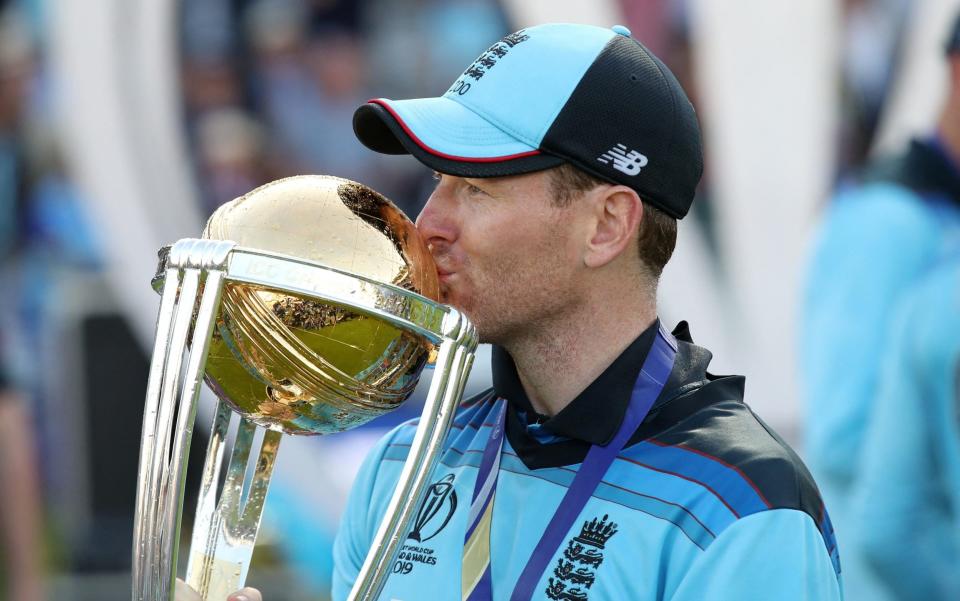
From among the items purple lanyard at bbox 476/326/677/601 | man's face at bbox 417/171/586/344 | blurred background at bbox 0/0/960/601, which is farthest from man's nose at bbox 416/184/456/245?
blurred background at bbox 0/0/960/601

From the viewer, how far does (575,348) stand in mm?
1655

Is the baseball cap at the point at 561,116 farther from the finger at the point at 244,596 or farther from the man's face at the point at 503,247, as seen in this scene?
the finger at the point at 244,596

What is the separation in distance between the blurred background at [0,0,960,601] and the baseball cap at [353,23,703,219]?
3623mm

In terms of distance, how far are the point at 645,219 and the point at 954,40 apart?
207cm

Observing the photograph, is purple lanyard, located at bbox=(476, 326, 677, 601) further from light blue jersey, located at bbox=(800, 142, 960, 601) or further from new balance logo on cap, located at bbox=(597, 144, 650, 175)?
light blue jersey, located at bbox=(800, 142, 960, 601)

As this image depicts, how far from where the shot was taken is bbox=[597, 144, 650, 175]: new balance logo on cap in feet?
5.09

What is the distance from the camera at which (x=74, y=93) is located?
559 centimetres

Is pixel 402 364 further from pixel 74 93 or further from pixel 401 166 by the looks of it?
pixel 74 93

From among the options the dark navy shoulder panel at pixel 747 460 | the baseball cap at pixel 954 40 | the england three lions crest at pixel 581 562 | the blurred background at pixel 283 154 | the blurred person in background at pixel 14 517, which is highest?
the baseball cap at pixel 954 40

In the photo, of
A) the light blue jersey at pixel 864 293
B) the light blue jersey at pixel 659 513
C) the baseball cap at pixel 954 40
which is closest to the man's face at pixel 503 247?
the light blue jersey at pixel 659 513

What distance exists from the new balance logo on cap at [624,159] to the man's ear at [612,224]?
0.04 metres

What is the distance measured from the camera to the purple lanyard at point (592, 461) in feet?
4.84

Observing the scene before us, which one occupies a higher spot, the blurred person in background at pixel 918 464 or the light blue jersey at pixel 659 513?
the light blue jersey at pixel 659 513

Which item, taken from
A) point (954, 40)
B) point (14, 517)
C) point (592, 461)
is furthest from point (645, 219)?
point (14, 517)
